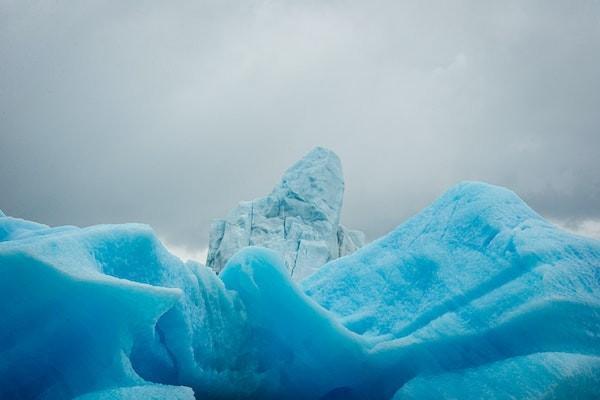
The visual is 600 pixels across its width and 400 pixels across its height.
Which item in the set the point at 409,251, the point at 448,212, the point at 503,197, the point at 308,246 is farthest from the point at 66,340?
the point at 308,246

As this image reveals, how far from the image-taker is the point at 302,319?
11.1ft

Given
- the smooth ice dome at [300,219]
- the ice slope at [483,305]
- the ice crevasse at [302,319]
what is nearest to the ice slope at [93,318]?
the ice crevasse at [302,319]

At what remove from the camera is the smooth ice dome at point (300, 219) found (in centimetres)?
1881

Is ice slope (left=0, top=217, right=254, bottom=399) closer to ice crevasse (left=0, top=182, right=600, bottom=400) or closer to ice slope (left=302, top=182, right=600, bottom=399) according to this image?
ice crevasse (left=0, top=182, right=600, bottom=400)

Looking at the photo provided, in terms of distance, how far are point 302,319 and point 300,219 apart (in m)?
16.2

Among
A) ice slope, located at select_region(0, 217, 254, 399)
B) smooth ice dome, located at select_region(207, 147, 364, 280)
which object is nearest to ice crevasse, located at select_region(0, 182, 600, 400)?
ice slope, located at select_region(0, 217, 254, 399)

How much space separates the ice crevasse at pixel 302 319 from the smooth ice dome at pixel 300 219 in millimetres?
14409

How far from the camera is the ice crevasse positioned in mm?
2486

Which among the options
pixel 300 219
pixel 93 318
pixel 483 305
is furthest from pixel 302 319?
pixel 300 219

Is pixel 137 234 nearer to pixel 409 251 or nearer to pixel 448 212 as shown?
pixel 409 251

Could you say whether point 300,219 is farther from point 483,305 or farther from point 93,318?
point 93,318

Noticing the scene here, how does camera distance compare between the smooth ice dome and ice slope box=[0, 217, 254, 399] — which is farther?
the smooth ice dome

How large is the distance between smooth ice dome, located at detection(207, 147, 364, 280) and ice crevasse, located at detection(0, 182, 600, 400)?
14.4 meters

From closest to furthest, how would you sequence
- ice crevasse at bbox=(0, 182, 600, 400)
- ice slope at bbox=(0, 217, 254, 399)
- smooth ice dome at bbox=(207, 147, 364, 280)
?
ice slope at bbox=(0, 217, 254, 399) → ice crevasse at bbox=(0, 182, 600, 400) → smooth ice dome at bbox=(207, 147, 364, 280)
